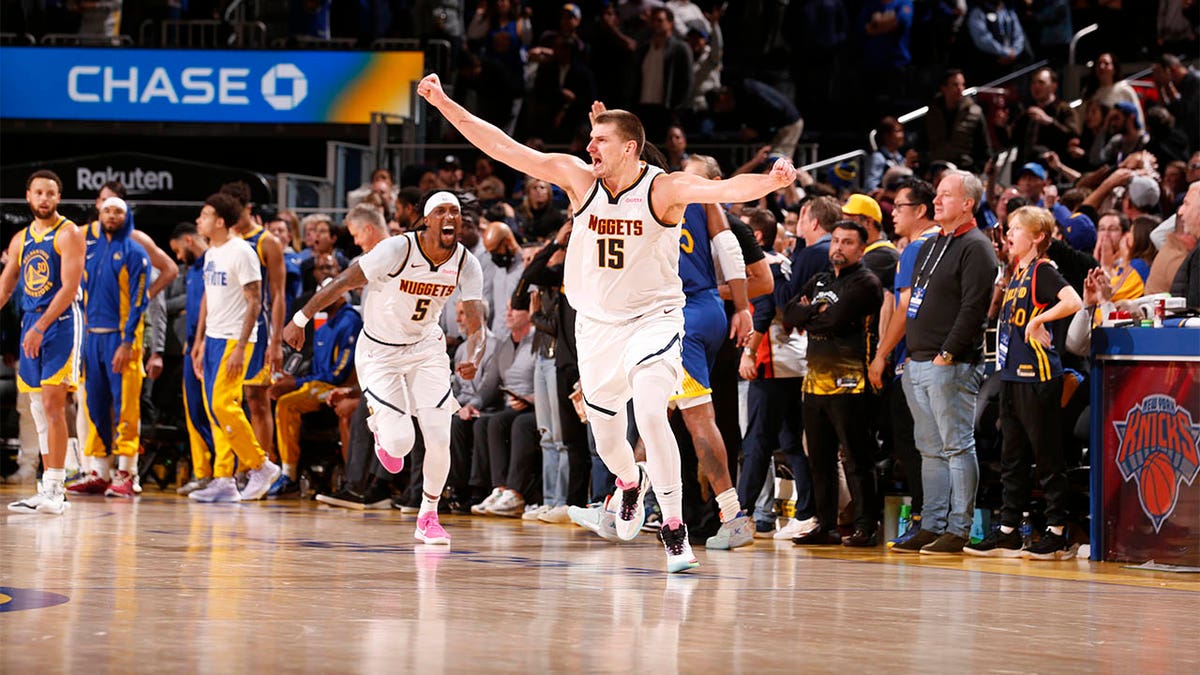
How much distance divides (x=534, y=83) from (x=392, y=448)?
9.25 m

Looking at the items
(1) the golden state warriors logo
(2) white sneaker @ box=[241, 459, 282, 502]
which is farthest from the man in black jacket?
(1) the golden state warriors logo

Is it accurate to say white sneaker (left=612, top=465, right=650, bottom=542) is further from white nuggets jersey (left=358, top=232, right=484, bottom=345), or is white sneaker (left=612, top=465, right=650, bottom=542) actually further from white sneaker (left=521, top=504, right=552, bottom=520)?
white sneaker (left=521, top=504, right=552, bottom=520)

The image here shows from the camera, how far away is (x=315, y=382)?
1309 cm


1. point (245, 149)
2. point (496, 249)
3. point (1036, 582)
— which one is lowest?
point (1036, 582)

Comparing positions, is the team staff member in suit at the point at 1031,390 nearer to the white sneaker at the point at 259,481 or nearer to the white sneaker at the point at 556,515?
the white sneaker at the point at 556,515

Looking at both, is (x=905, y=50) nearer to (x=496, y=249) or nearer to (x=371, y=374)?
(x=496, y=249)

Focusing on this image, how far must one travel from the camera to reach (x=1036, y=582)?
Result: 7801mm

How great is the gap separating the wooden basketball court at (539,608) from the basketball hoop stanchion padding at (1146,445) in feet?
0.80

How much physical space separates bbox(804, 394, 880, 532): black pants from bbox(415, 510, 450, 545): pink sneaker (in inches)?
91.6

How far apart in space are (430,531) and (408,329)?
48.8 inches

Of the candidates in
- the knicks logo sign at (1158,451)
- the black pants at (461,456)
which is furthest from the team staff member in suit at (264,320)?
the knicks logo sign at (1158,451)

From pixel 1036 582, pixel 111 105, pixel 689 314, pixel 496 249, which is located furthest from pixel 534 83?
pixel 1036 582

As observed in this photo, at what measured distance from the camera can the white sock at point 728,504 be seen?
28.9 feet

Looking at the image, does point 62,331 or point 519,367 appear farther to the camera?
point 519,367
